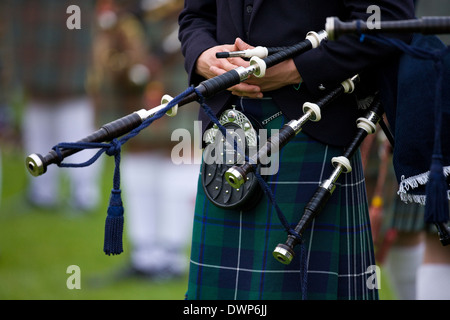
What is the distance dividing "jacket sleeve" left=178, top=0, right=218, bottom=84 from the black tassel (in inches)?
20.2

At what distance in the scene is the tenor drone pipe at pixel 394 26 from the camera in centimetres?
137

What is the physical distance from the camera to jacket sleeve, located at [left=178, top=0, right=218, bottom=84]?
1.85 m

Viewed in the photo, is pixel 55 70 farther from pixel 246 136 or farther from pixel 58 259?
pixel 246 136

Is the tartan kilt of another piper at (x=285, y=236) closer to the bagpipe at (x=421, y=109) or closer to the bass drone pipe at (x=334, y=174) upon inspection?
the bass drone pipe at (x=334, y=174)

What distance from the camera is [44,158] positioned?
4.37 feet

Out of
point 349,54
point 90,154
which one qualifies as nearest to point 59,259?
point 90,154

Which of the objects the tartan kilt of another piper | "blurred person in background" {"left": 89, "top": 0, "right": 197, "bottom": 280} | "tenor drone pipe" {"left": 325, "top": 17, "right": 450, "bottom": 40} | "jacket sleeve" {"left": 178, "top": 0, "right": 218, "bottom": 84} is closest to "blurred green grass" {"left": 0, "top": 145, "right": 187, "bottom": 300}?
"blurred person in background" {"left": 89, "top": 0, "right": 197, "bottom": 280}

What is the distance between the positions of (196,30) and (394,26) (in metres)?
0.71

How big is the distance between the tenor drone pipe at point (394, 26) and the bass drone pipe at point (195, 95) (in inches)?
8.9

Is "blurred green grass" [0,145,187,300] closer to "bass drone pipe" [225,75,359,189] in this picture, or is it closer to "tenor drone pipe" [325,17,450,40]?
"bass drone pipe" [225,75,359,189]

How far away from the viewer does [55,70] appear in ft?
15.8

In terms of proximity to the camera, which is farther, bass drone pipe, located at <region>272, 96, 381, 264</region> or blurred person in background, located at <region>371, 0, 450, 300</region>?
blurred person in background, located at <region>371, 0, 450, 300</region>
